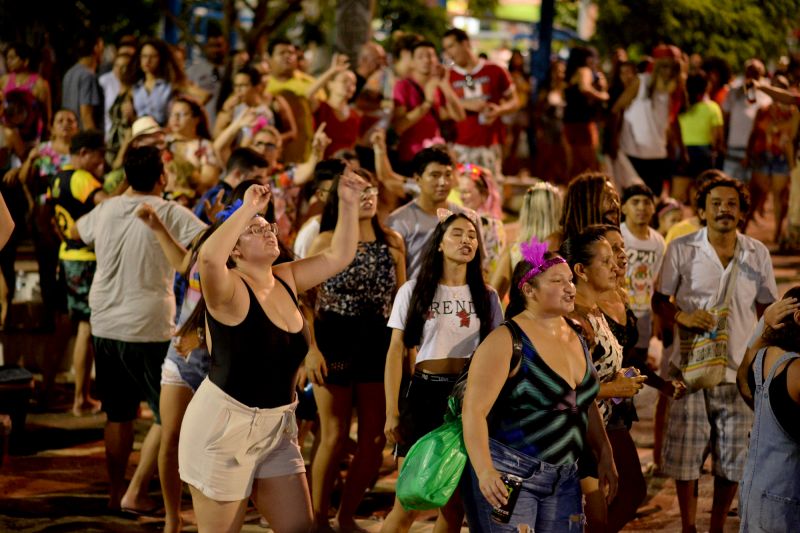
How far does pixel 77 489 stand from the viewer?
25.4 ft

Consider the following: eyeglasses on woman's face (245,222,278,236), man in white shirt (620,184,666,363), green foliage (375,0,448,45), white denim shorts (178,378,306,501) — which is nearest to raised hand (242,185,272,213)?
eyeglasses on woman's face (245,222,278,236)

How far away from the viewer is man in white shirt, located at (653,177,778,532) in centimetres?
681

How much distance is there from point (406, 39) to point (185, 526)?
6024mm

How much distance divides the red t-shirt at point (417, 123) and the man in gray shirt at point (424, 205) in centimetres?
333

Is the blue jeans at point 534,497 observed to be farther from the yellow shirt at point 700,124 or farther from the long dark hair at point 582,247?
the yellow shirt at point 700,124

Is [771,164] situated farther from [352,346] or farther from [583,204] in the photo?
[352,346]

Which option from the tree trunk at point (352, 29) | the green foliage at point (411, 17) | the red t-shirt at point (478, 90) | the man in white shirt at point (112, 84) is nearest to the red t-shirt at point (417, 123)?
the red t-shirt at point (478, 90)

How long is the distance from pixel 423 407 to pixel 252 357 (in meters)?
1.24

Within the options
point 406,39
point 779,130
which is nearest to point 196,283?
point 406,39

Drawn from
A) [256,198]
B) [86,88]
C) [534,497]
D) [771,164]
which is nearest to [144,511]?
[256,198]

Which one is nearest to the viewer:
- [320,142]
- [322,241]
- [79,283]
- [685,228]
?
[322,241]

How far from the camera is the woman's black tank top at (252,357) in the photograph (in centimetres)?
512

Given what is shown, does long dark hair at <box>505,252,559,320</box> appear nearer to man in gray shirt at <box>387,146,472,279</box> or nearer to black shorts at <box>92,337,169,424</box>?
man in gray shirt at <box>387,146,472,279</box>

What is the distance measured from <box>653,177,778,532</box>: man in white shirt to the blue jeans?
1.93 meters
